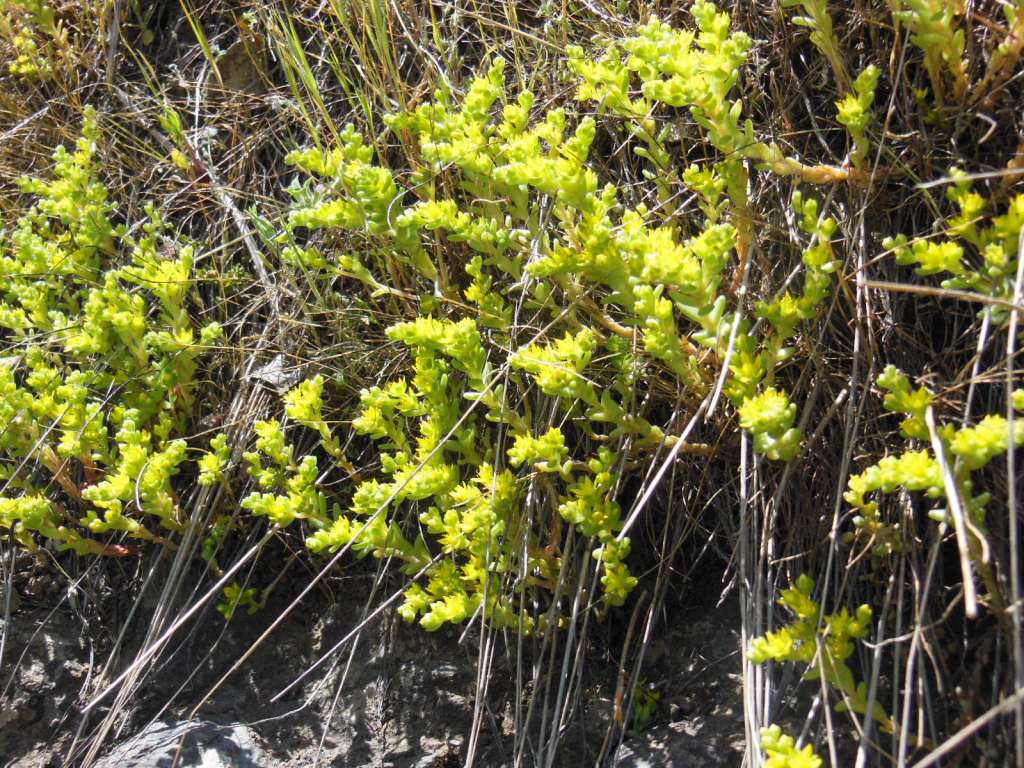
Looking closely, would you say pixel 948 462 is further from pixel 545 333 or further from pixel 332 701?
pixel 332 701

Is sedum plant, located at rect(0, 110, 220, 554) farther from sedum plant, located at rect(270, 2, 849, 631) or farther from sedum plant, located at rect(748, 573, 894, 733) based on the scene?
sedum plant, located at rect(748, 573, 894, 733)

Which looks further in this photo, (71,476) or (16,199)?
(16,199)

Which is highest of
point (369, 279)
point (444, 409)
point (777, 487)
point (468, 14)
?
point (468, 14)

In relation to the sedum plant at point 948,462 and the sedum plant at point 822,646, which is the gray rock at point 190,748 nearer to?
the sedum plant at point 822,646

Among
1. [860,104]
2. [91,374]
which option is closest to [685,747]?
[860,104]

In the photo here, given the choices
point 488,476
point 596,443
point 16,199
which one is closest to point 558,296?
point 596,443

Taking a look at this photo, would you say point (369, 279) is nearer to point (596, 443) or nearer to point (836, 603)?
point (596, 443)
